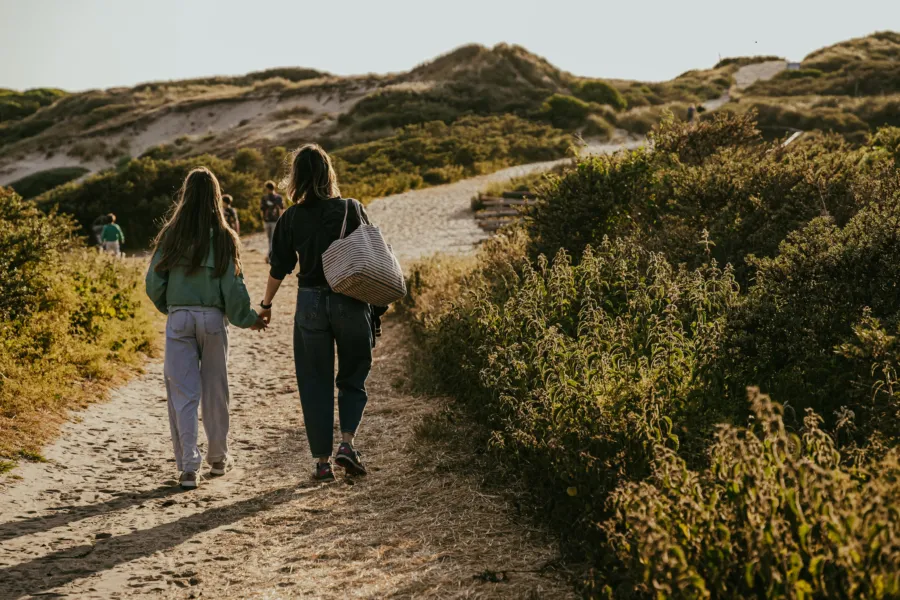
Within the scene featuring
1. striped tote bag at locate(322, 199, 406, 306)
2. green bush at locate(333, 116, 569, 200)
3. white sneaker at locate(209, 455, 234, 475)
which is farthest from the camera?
green bush at locate(333, 116, 569, 200)

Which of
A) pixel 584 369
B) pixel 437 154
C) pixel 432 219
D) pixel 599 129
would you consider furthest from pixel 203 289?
pixel 599 129

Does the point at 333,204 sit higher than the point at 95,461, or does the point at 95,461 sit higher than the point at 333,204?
the point at 333,204

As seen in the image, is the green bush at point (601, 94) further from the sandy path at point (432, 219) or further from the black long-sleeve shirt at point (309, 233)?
the black long-sleeve shirt at point (309, 233)

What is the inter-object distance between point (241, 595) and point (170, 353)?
194 centimetres

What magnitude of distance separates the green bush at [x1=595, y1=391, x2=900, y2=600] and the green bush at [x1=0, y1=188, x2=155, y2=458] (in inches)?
191

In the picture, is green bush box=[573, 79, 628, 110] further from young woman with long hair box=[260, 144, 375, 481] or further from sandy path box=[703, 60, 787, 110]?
young woman with long hair box=[260, 144, 375, 481]

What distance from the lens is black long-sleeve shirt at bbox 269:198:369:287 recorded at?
17.6ft

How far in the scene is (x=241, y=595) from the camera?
404cm

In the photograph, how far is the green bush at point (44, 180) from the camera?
135 ft

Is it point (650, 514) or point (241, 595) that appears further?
point (241, 595)

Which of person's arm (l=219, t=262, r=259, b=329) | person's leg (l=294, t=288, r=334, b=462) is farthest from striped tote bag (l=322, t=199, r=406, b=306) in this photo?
person's arm (l=219, t=262, r=259, b=329)

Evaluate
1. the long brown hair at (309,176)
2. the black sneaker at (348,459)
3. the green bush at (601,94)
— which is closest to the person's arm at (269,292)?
the long brown hair at (309,176)

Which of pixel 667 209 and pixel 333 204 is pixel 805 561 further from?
pixel 667 209

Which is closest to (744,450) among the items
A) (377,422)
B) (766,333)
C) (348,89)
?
(766,333)
